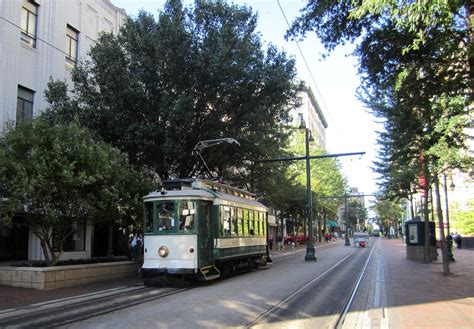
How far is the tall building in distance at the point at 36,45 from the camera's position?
67.4 feet

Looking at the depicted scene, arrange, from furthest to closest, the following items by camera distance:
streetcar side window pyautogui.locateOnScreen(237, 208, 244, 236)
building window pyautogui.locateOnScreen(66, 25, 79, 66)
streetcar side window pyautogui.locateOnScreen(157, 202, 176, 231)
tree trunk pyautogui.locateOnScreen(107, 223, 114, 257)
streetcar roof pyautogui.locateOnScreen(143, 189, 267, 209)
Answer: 1. tree trunk pyautogui.locateOnScreen(107, 223, 114, 257)
2. building window pyautogui.locateOnScreen(66, 25, 79, 66)
3. streetcar side window pyautogui.locateOnScreen(237, 208, 244, 236)
4. streetcar roof pyautogui.locateOnScreen(143, 189, 267, 209)
5. streetcar side window pyautogui.locateOnScreen(157, 202, 176, 231)

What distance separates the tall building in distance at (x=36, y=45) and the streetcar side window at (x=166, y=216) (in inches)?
290

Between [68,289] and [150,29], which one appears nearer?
[68,289]

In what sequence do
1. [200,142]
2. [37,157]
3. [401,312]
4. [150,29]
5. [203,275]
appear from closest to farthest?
[401,312] < [37,157] < [203,275] < [200,142] < [150,29]

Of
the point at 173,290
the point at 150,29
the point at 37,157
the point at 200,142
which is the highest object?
the point at 150,29

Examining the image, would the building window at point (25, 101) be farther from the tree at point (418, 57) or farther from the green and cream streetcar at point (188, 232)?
the tree at point (418, 57)

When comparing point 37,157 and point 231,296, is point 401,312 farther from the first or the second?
point 37,157

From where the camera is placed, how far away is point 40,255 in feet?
72.9

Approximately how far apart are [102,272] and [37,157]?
5271mm

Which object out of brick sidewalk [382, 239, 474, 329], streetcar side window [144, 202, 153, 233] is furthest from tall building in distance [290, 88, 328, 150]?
streetcar side window [144, 202, 153, 233]

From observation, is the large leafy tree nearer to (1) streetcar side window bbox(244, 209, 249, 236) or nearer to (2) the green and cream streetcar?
(1) streetcar side window bbox(244, 209, 249, 236)

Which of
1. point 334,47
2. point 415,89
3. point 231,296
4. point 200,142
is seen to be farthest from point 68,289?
point 415,89

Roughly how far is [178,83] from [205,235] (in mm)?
7109

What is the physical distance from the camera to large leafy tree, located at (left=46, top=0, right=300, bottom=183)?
1967cm
